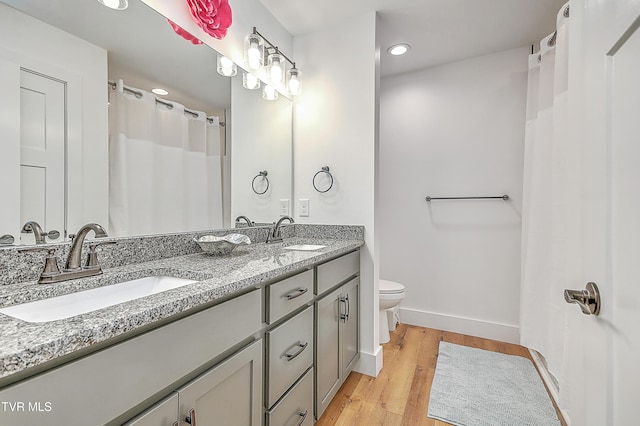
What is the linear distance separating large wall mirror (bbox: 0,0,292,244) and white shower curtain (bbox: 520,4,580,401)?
1.81 metres

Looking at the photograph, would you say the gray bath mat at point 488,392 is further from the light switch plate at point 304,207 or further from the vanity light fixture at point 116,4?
the vanity light fixture at point 116,4

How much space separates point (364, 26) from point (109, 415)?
2.25 m

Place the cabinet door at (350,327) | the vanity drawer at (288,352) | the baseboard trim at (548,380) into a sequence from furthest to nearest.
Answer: the cabinet door at (350,327) → the baseboard trim at (548,380) → the vanity drawer at (288,352)

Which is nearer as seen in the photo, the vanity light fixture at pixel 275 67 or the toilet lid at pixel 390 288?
the vanity light fixture at pixel 275 67

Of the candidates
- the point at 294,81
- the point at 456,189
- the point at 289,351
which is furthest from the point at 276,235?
the point at 456,189

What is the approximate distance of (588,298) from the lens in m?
0.63

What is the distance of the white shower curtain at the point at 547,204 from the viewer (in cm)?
158

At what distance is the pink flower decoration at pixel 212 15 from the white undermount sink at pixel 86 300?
1.23 meters

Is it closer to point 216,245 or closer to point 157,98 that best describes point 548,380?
point 216,245

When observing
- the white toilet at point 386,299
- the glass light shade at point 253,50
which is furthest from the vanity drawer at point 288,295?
the glass light shade at point 253,50

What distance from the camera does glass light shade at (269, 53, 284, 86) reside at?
187cm

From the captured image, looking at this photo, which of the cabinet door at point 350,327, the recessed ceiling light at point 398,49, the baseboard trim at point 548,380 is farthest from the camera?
the recessed ceiling light at point 398,49

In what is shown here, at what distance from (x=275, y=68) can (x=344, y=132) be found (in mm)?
614

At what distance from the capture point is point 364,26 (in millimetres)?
1935
